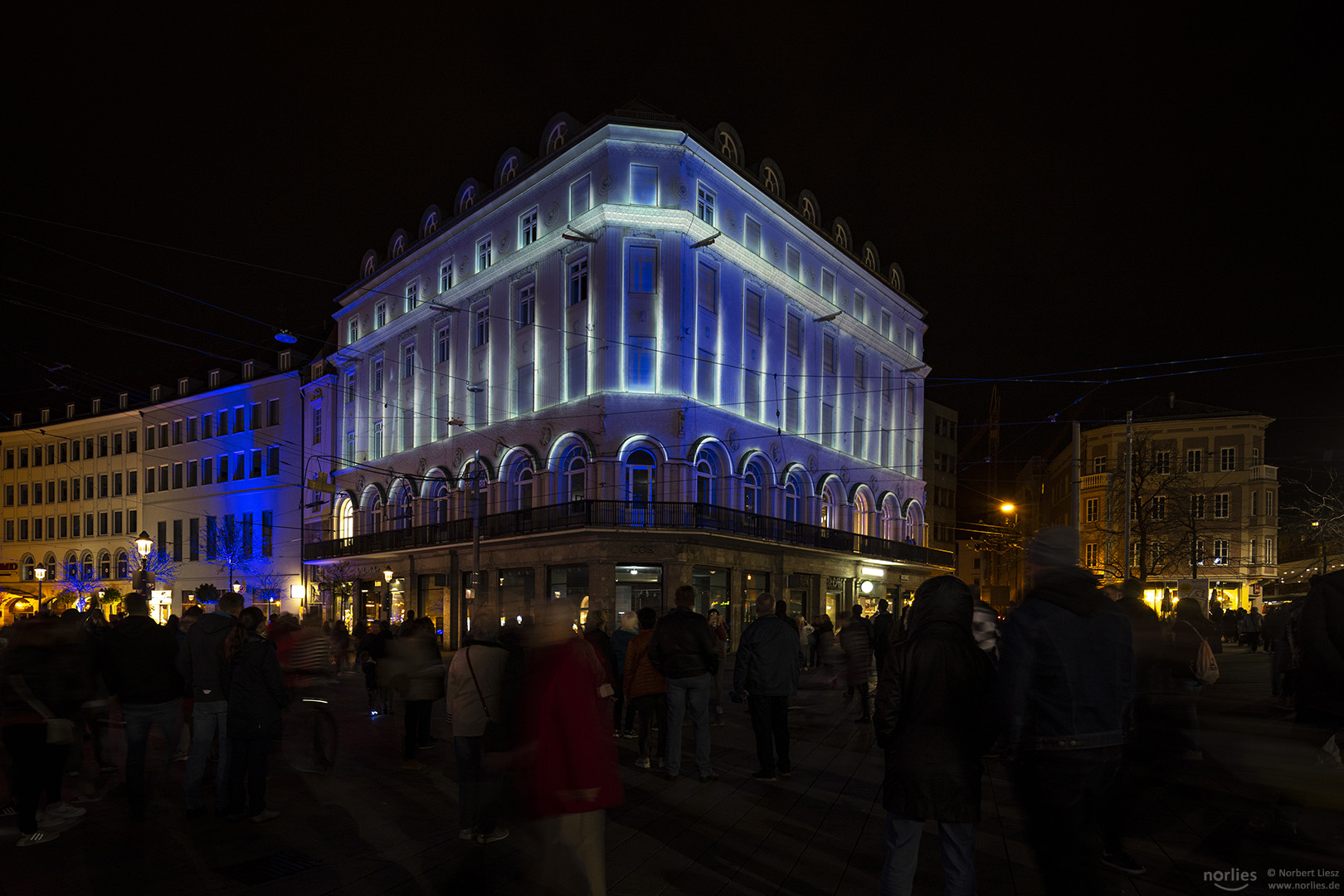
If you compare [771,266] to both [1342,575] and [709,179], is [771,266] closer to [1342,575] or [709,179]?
[709,179]

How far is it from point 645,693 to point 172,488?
59.5 m

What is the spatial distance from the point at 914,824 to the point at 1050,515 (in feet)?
301

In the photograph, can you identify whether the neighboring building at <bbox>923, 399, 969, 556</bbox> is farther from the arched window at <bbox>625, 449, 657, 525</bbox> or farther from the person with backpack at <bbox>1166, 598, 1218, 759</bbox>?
the person with backpack at <bbox>1166, 598, 1218, 759</bbox>

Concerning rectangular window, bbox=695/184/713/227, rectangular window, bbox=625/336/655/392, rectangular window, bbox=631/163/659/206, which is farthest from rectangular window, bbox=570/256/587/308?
rectangular window, bbox=695/184/713/227

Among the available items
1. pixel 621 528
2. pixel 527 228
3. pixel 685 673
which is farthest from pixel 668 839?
pixel 527 228

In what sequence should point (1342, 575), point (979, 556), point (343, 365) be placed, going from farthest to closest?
point (979, 556) → point (343, 365) → point (1342, 575)

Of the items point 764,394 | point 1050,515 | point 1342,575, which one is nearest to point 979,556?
point 1050,515

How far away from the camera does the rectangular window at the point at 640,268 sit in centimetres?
3353

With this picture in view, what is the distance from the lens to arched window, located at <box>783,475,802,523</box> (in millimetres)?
39219

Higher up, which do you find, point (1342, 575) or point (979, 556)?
point (1342, 575)

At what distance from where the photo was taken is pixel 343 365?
50406mm

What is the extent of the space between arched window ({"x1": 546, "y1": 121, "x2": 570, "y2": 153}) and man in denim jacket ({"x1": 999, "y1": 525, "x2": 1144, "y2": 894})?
34518 millimetres

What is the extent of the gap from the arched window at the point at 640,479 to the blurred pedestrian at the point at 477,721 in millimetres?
25121

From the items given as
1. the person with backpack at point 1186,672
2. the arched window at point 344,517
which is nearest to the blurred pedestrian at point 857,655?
the person with backpack at point 1186,672
